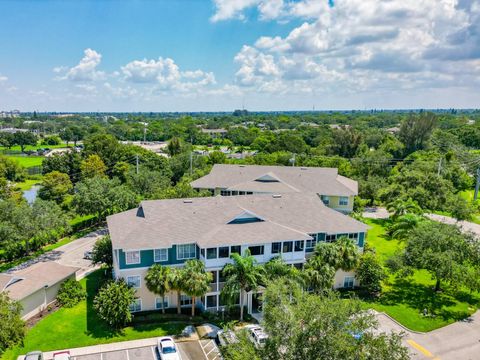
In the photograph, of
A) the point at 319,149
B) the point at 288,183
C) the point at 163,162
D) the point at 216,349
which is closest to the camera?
the point at 216,349

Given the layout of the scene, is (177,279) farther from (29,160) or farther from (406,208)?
(29,160)

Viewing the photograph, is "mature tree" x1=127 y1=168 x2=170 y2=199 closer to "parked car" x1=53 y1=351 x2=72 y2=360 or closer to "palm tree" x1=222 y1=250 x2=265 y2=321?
"palm tree" x1=222 y1=250 x2=265 y2=321

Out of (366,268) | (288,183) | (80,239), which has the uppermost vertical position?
(288,183)

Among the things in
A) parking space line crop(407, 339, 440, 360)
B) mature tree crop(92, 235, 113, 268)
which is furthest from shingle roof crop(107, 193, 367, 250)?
parking space line crop(407, 339, 440, 360)

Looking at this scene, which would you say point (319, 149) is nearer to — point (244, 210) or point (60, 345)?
point (244, 210)

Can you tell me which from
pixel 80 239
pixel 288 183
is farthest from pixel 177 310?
pixel 288 183

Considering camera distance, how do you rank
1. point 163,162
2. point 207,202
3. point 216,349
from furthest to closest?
1. point 163,162
2. point 207,202
3. point 216,349

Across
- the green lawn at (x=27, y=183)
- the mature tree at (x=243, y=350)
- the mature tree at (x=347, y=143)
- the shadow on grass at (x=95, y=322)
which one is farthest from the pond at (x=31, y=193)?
the mature tree at (x=347, y=143)
